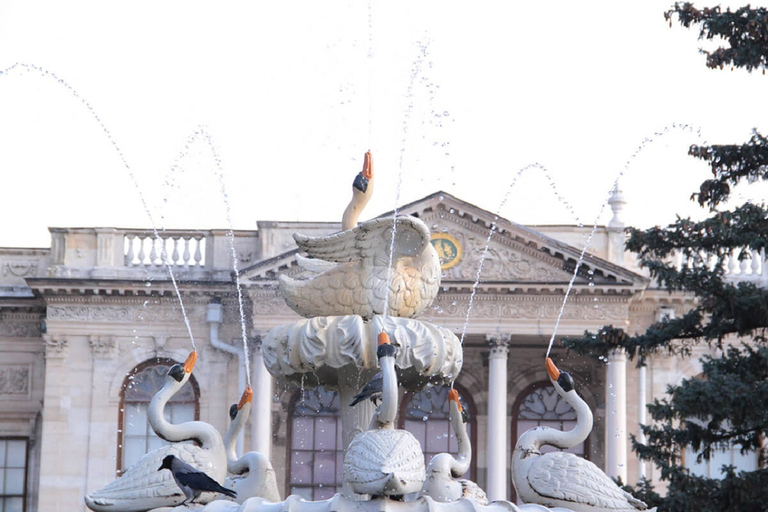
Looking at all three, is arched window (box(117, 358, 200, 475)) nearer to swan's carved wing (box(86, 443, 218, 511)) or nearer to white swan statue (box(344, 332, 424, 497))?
swan's carved wing (box(86, 443, 218, 511))

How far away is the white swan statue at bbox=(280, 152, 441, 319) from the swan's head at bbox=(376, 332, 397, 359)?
40.8 inches

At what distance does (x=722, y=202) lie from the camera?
2056 cm

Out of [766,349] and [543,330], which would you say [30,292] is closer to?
[543,330]

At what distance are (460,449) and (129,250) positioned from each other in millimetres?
24616

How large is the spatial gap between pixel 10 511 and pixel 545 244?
13.2 m

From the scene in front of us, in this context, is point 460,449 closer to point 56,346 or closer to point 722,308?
point 722,308

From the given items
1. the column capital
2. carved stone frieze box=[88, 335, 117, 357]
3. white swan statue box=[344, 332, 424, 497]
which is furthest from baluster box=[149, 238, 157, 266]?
white swan statue box=[344, 332, 424, 497]

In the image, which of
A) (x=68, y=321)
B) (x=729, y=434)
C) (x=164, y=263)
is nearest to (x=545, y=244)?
(x=164, y=263)

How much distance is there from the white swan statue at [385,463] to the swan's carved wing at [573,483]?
83 cm

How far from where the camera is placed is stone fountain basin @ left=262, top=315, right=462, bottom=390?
32.3 ft

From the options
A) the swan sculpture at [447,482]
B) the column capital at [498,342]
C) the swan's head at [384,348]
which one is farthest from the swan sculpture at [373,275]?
the column capital at [498,342]

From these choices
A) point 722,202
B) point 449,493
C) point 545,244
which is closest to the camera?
point 449,493

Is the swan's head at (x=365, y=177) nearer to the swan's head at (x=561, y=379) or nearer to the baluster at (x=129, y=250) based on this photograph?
the swan's head at (x=561, y=379)

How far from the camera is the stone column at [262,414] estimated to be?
1273 inches
